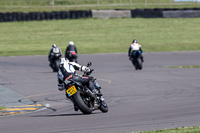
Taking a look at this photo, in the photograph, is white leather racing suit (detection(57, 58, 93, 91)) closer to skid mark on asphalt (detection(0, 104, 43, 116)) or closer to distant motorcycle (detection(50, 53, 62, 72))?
skid mark on asphalt (detection(0, 104, 43, 116))

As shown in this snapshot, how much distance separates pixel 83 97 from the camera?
12.0 meters

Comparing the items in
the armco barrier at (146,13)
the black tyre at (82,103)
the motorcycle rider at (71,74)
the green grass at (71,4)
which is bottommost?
the black tyre at (82,103)

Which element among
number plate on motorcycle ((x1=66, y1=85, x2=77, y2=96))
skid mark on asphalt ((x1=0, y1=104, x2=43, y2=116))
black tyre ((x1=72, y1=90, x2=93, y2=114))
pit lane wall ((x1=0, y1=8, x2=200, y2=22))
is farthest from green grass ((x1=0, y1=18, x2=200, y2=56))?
number plate on motorcycle ((x1=66, y1=85, x2=77, y2=96))

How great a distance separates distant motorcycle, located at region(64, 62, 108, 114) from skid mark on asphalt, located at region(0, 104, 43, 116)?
81.5 inches

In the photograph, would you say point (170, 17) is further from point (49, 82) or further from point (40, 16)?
point (49, 82)

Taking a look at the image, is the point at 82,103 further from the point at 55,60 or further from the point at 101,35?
the point at 101,35

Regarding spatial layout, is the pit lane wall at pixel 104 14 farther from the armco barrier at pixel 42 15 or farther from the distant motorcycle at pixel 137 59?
the distant motorcycle at pixel 137 59

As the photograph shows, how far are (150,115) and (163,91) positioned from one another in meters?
5.54

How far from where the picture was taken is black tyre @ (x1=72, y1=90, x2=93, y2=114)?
1170 cm

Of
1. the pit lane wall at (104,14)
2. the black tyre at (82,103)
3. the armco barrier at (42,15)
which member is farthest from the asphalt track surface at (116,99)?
the pit lane wall at (104,14)

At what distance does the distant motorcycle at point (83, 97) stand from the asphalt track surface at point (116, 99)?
19cm

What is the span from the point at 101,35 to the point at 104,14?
10.7 ft

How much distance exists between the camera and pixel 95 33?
A: 150 ft

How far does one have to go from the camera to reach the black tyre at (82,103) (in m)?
11.7
